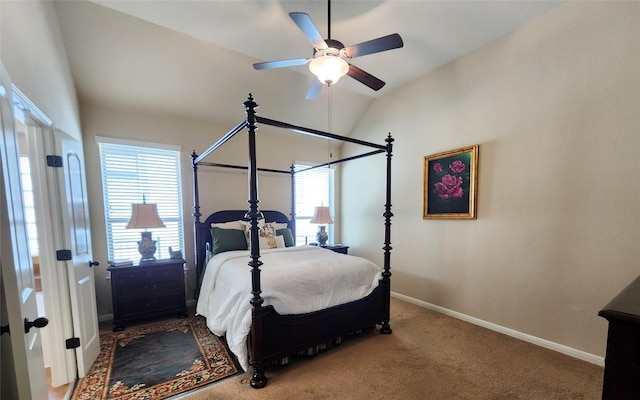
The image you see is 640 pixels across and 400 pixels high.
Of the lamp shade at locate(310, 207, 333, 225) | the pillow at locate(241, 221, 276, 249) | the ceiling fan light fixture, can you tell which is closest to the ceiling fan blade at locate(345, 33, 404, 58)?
the ceiling fan light fixture

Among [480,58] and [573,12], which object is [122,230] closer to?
[480,58]

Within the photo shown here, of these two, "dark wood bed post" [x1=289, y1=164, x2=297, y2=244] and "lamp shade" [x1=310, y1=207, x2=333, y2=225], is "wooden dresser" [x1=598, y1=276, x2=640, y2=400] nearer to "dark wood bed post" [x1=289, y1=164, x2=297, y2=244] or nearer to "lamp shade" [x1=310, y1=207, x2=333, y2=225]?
"lamp shade" [x1=310, y1=207, x2=333, y2=225]

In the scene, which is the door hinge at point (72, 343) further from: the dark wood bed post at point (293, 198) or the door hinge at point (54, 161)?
the dark wood bed post at point (293, 198)

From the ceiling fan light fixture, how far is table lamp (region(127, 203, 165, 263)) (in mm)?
2444

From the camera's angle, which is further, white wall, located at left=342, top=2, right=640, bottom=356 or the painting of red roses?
the painting of red roses

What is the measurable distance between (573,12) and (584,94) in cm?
73

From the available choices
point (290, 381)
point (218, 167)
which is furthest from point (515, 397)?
point (218, 167)

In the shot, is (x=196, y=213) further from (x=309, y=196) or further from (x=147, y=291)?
(x=309, y=196)

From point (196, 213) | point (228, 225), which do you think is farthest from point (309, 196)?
point (196, 213)

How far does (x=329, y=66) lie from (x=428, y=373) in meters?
2.57

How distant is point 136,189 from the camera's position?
10.7 ft

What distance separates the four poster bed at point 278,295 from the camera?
1966 millimetres

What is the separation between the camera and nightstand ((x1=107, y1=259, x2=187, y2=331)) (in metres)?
2.79

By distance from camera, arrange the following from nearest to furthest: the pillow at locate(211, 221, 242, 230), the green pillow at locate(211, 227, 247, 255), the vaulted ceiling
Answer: the vaulted ceiling, the green pillow at locate(211, 227, 247, 255), the pillow at locate(211, 221, 242, 230)
